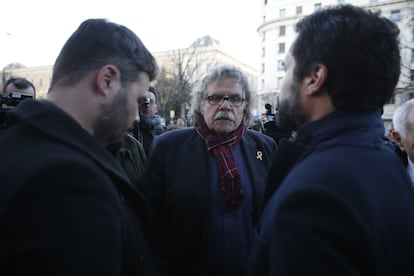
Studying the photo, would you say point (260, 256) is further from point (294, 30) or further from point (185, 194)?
point (185, 194)

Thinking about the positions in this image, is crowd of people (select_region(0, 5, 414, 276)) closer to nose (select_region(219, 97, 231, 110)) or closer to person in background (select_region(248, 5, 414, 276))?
person in background (select_region(248, 5, 414, 276))

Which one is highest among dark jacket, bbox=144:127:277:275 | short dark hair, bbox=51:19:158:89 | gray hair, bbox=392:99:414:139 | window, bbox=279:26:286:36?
window, bbox=279:26:286:36

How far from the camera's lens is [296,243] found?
3.56 feet

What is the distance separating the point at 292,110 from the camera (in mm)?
1500

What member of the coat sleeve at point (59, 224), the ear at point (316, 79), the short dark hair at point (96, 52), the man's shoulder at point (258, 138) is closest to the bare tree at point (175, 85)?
the man's shoulder at point (258, 138)

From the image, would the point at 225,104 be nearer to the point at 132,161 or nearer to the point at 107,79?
the point at 132,161

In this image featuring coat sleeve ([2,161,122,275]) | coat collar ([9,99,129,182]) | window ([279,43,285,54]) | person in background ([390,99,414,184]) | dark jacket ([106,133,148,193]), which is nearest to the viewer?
coat sleeve ([2,161,122,275])

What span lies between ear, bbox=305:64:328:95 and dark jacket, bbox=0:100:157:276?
0.90m

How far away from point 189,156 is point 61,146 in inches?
60.0

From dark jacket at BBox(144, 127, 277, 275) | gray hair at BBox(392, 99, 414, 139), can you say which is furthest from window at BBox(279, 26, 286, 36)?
dark jacket at BBox(144, 127, 277, 275)

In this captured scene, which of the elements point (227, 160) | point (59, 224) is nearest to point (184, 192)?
point (227, 160)

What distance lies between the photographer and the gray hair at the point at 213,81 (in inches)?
115

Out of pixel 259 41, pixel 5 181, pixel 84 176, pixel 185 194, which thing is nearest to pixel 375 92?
pixel 84 176

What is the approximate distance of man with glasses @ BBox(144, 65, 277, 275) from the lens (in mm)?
2445
